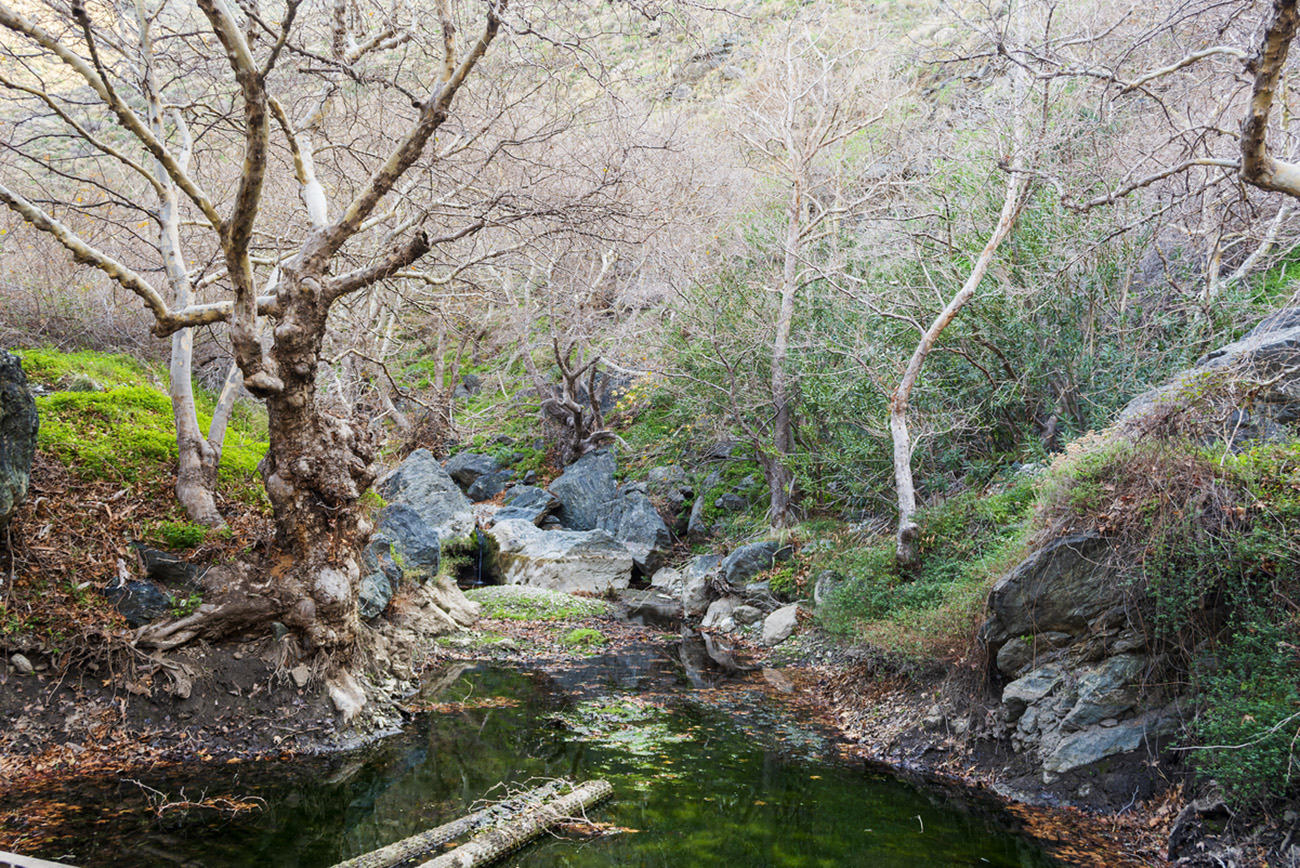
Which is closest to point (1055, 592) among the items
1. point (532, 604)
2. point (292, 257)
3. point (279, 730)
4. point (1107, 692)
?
point (1107, 692)

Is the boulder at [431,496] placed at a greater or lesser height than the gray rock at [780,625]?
greater

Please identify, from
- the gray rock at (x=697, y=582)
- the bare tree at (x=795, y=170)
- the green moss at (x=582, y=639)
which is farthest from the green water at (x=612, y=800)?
the bare tree at (x=795, y=170)

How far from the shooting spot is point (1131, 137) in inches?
435

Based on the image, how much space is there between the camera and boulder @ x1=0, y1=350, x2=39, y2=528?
20.1 ft

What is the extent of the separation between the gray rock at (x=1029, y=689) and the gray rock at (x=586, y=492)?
42.3 ft

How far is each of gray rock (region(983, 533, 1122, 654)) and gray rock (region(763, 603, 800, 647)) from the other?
5184 millimetres

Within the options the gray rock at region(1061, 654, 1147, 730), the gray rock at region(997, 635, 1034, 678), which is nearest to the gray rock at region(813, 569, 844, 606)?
the gray rock at region(997, 635, 1034, 678)

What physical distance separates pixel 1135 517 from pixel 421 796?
6175 mm

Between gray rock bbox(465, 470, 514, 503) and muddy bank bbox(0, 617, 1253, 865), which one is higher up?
gray rock bbox(465, 470, 514, 503)

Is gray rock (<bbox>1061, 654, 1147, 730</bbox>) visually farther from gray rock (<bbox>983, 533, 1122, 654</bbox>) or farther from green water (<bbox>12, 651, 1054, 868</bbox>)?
green water (<bbox>12, 651, 1054, 868</bbox>)

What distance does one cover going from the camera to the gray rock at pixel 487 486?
21766 mm

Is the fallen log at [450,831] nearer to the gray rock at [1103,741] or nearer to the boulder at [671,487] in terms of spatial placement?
the gray rock at [1103,741]

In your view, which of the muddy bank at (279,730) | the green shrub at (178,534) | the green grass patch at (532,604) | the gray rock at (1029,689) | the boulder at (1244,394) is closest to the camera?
the muddy bank at (279,730)

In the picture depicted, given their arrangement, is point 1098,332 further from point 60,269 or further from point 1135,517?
point 60,269
